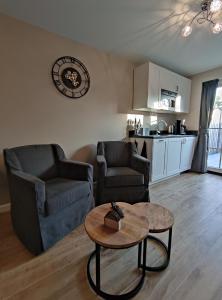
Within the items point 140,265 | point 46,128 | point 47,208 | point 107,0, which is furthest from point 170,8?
point 140,265

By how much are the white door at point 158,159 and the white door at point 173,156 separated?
15 centimetres

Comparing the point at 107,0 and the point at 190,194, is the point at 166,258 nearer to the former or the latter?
the point at 190,194

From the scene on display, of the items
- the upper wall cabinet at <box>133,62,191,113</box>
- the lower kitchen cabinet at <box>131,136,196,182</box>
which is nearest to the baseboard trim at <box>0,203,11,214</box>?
the lower kitchen cabinet at <box>131,136,196,182</box>

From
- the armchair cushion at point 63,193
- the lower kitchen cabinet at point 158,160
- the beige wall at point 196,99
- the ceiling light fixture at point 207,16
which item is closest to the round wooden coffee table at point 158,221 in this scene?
the armchair cushion at point 63,193

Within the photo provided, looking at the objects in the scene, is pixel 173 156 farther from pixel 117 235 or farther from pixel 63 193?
pixel 117 235

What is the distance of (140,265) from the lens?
1.32 metres

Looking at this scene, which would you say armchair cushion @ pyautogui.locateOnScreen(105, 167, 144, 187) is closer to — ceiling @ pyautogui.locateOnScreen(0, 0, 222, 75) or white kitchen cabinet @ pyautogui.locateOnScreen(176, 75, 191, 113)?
ceiling @ pyautogui.locateOnScreen(0, 0, 222, 75)

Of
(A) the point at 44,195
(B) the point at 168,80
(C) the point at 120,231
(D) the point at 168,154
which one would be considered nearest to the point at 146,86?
(B) the point at 168,80

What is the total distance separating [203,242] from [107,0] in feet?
8.62

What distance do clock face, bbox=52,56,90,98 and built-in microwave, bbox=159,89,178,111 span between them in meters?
1.52

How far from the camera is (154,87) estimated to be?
3.11m

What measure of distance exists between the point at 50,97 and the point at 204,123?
335 cm

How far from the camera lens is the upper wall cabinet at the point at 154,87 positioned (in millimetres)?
3045

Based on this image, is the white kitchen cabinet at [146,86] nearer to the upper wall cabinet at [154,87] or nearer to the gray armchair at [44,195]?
the upper wall cabinet at [154,87]
